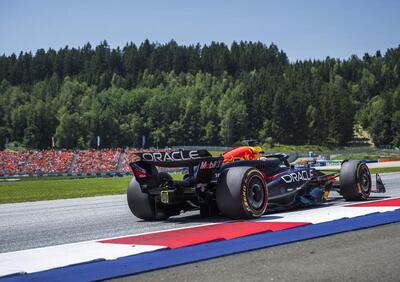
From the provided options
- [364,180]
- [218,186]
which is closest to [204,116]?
[364,180]

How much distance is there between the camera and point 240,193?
396 inches

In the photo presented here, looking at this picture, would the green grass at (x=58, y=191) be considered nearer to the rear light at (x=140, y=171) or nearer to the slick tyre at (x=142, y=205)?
the slick tyre at (x=142, y=205)

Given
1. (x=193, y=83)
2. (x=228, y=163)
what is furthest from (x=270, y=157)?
(x=193, y=83)

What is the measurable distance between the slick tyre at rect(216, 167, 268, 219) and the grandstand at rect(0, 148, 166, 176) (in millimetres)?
57922

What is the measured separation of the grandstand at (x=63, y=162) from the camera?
69625 mm

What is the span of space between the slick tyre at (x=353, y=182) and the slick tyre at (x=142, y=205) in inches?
169

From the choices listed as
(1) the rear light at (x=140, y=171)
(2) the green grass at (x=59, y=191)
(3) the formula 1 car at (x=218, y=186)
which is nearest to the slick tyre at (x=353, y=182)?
(3) the formula 1 car at (x=218, y=186)

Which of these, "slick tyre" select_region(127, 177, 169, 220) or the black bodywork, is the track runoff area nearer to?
"slick tyre" select_region(127, 177, 169, 220)

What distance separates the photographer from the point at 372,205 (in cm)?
1185

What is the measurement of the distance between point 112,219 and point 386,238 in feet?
18.7

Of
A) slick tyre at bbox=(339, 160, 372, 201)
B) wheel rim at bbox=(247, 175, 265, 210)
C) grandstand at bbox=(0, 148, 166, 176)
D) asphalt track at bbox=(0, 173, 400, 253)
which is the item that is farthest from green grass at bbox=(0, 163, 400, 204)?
grandstand at bbox=(0, 148, 166, 176)

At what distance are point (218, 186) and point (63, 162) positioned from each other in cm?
6709

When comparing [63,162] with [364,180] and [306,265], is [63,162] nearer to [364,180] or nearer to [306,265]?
[364,180]

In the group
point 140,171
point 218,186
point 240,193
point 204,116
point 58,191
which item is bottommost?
point 58,191
